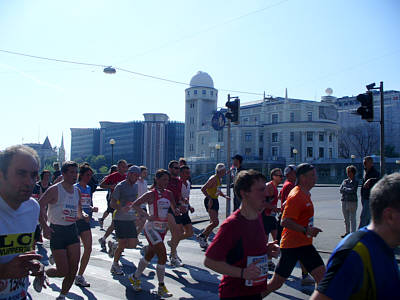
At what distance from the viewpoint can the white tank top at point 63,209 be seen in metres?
5.62

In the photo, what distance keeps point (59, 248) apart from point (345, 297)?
14.3ft

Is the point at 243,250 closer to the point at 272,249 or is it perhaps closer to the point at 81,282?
the point at 272,249

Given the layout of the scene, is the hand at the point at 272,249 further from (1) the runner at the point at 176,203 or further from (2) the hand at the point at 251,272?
(1) the runner at the point at 176,203

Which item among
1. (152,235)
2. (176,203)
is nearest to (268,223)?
(176,203)

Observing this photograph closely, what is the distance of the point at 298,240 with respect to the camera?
4.86 metres

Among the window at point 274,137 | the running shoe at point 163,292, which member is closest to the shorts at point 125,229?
the running shoe at point 163,292

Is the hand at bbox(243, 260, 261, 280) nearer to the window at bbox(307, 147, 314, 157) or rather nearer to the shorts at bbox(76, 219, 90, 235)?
the shorts at bbox(76, 219, 90, 235)

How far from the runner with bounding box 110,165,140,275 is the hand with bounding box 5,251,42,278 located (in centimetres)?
451

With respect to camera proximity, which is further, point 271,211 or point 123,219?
point 271,211

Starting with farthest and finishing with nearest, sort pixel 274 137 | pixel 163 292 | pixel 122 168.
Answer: pixel 274 137 < pixel 122 168 < pixel 163 292

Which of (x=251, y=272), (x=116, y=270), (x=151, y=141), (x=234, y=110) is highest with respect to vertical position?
(x=151, y=141)

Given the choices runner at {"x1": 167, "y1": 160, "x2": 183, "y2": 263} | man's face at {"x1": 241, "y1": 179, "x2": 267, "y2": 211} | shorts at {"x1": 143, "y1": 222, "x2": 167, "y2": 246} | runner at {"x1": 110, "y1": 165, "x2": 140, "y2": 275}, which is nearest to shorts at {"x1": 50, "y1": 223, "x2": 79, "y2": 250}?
shorts at {"x1": 143, "y1": 222, "x2": 167, "y2": 246}

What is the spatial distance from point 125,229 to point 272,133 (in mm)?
77993

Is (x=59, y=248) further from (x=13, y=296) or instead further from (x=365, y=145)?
(x=365, y=145)
